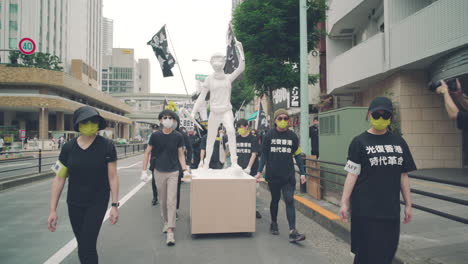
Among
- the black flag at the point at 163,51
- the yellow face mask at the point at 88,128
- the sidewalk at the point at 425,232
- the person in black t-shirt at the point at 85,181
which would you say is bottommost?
the sidewalk at the point at 425,232

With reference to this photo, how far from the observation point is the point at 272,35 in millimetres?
12258

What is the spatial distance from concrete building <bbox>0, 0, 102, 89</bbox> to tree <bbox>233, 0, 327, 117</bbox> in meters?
35.3

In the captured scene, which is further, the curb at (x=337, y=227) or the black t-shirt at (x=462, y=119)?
the curb at (x=337, y=227)

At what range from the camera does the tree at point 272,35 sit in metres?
12.2

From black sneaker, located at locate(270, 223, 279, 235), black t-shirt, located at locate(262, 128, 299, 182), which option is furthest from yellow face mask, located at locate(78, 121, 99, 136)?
black sneaker, located at locate(270, 223, 279, 235)

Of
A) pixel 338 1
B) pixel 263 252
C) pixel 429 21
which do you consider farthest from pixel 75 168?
pixel 338 1

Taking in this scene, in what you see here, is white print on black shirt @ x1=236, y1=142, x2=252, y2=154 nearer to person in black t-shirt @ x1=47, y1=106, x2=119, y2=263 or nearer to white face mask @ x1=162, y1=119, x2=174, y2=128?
white face mask @ x1=162, y1=119, x2=174, y2=128

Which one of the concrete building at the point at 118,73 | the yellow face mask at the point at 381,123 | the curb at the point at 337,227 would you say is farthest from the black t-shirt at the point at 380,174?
the concrete building at the point at 118,73

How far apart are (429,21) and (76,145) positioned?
1100cm

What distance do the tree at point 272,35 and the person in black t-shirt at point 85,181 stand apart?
9945 mm

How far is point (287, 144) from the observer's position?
5203 millimetres

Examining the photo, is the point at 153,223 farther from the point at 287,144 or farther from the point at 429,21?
the point at 429,21

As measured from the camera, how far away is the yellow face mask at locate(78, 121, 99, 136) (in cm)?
315

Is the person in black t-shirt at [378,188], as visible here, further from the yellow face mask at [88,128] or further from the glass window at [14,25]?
the glass window at [14,25]
